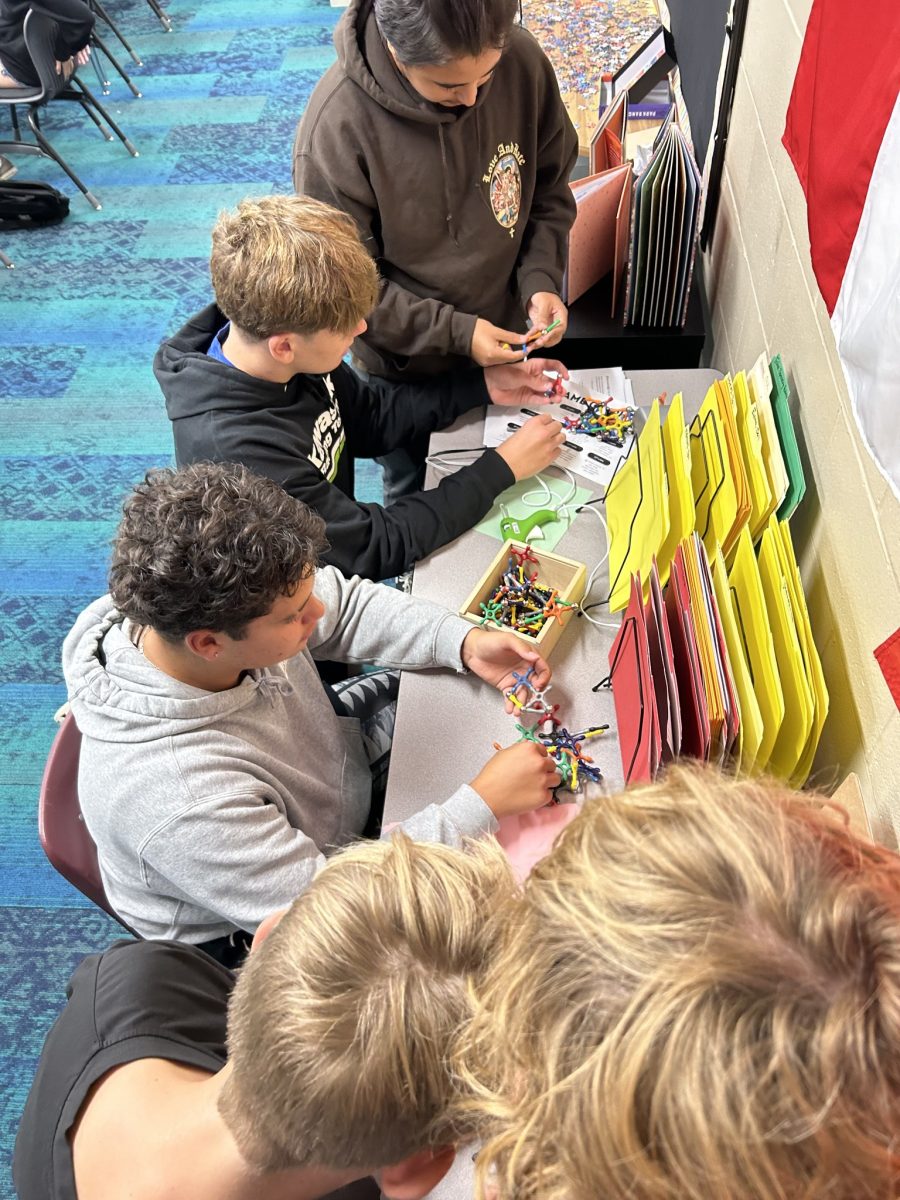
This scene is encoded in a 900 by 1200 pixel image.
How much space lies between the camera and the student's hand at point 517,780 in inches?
46.5

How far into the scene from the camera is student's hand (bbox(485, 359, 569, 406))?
1.80m

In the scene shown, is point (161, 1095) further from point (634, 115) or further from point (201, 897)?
point (634, 115)

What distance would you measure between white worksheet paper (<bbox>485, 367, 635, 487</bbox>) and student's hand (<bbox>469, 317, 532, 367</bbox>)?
0.10 meters

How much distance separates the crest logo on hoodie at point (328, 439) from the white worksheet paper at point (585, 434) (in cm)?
31

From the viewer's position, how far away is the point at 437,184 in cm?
170

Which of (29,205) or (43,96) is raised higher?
(43,96)

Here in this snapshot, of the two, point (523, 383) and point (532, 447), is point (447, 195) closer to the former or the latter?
point (523, 383)

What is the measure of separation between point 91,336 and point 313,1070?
3358mm

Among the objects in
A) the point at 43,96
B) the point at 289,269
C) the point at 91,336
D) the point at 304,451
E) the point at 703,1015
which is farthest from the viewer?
the point at 43,96

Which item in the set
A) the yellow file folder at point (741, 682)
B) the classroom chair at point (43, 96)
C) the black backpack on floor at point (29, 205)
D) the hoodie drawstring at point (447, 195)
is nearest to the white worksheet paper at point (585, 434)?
the hoodie drawstring at point (447, 195)

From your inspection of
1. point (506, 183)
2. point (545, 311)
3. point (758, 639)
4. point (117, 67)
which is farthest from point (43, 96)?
point (758, 639)

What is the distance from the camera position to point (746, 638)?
3.68ft

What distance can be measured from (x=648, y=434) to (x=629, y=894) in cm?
101

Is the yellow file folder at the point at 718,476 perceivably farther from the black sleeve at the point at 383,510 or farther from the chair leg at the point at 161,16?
the chair leg at the point at 161,16
